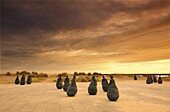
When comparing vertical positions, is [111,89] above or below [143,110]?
above

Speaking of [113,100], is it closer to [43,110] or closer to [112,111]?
[112,111]

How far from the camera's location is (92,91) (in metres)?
19.2

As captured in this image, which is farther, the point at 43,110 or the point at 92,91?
the point at 92,91

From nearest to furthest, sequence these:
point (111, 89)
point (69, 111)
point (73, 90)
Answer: point (69, 111)
point (111, 89)
point (73, 90)

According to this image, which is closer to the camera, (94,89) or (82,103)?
(82,103)

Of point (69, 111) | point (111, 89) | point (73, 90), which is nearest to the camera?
point (69, 111)

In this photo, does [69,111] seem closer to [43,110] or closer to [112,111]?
[43,110]

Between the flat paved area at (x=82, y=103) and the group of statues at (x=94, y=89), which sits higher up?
the group of statues at (x=94, y=89)

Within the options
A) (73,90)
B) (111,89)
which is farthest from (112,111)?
(73,90)

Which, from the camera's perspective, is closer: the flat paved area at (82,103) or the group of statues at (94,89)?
the flat paved area at (82,103)

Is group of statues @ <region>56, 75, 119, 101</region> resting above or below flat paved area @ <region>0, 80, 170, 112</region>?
above

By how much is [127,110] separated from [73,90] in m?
6.75

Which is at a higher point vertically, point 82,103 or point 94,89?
point 94,89

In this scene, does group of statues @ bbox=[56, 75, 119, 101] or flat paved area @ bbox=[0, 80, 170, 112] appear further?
group of statues @ bbox=[56, 75, 119, 101]
